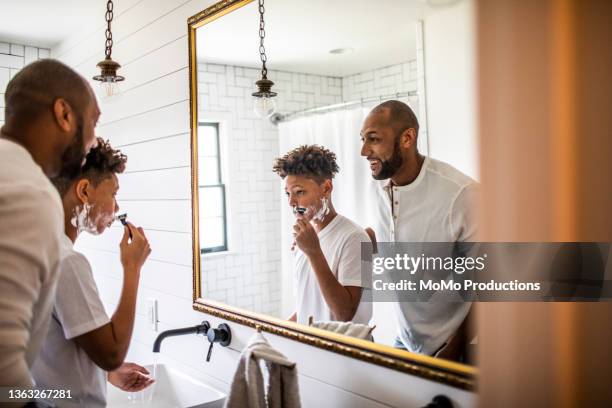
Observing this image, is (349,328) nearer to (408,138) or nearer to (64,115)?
(408,138)

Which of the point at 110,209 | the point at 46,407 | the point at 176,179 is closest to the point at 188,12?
the point at 176,179

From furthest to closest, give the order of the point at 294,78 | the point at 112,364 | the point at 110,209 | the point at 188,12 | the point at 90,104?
the point at 188,12 → the point at 110,209 → the point at 294,78 → the point at 112,364 → the point at 90,104

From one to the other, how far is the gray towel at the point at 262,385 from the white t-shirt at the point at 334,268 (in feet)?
0.70

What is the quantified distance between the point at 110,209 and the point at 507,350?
1.34m

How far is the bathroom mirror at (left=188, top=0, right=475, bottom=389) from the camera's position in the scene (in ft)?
3.41

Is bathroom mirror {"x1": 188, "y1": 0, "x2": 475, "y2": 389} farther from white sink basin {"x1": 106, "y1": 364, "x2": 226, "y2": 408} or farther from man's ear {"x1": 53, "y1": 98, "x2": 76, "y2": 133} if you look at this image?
man's ear {"x1": 53, "y1": 98, "x2": 76, "y2": 133}

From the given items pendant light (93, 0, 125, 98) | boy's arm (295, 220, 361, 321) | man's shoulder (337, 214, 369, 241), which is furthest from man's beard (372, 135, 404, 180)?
pendant light (93, 0, 125, 98)

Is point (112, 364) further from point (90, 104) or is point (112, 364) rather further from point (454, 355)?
→ point (454, 355)

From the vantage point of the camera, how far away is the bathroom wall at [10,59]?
2795mm

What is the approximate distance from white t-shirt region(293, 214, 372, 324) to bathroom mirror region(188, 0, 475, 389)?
1.2 inches

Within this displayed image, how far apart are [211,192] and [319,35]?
67 centimetres

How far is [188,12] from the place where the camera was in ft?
5.73

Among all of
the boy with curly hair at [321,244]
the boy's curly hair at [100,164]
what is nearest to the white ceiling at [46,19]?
the boy's curly hair at [100,164]

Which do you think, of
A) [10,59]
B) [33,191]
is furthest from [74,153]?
[10,59]
